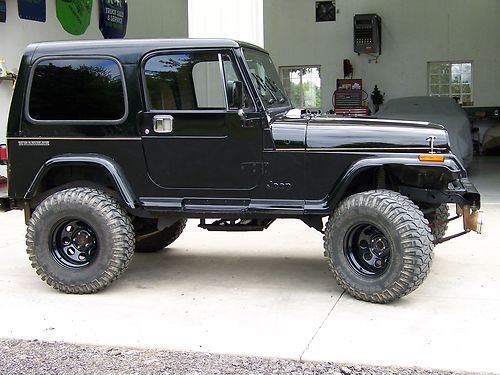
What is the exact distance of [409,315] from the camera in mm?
4621

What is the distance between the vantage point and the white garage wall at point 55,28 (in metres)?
10.9

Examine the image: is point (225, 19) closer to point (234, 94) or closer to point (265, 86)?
point (265, 86)

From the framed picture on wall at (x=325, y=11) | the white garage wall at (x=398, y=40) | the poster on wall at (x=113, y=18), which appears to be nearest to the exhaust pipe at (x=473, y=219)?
the poster on wall at (x=113, y=18)

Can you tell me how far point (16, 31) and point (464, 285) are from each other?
362 inches

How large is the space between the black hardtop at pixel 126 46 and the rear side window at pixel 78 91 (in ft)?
0.22

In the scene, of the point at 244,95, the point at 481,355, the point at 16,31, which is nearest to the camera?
the point at 481,355

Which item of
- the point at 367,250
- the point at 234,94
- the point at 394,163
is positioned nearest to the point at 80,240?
the point at 234,94

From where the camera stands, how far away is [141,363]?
3879 millimetres

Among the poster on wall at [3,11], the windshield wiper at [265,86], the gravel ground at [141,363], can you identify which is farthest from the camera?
the poster on wall at [3,11]

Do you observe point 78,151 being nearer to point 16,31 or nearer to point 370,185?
point 370,185

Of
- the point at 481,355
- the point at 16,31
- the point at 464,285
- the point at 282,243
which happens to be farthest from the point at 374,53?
the point at 481,355

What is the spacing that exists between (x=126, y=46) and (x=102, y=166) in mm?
1036

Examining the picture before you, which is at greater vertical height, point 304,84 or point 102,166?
point 304,84

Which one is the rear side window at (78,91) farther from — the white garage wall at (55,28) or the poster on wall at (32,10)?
the poster on wall at (32,10)
